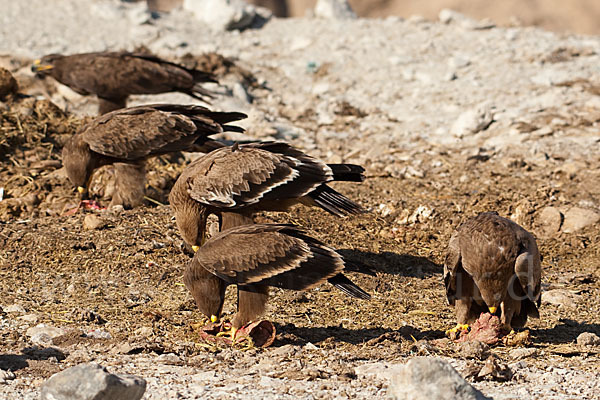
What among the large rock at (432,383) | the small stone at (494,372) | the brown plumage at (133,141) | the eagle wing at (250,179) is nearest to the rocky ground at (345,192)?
the small stone at (494,372)

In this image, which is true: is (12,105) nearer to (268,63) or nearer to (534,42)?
(268,63)

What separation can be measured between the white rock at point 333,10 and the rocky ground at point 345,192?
1.23 ft

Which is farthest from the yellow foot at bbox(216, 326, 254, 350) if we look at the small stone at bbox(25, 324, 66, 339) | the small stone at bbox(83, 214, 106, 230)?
the small stone at bbox(83, 214, 106, 230)

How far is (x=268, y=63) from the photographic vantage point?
14.9 m

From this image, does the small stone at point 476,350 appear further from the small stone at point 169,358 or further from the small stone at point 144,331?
the small stone at point 144,331

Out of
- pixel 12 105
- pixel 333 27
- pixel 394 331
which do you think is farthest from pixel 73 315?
pixel 333 27

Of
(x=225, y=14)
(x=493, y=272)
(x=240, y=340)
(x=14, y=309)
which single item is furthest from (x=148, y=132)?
(x=225, y=14)

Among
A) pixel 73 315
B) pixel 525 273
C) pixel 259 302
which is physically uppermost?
pixel 525 273

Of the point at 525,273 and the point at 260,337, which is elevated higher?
the point at 525,273

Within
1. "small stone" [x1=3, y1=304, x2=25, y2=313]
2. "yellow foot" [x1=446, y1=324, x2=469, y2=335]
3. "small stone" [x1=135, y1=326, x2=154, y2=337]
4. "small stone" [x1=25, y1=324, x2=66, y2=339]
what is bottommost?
"small stone" [x1=3, y1=304, x2=25, y2=313]

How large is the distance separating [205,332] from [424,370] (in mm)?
2121

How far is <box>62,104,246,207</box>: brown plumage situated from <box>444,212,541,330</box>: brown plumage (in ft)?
10.9

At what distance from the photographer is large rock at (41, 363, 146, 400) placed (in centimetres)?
422

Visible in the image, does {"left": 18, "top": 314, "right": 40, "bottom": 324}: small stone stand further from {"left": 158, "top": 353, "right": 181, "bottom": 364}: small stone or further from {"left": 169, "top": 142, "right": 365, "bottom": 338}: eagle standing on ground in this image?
{"left": 169, "top": 142, "right": 365, "bottom": 338}: eagle standing on ground
